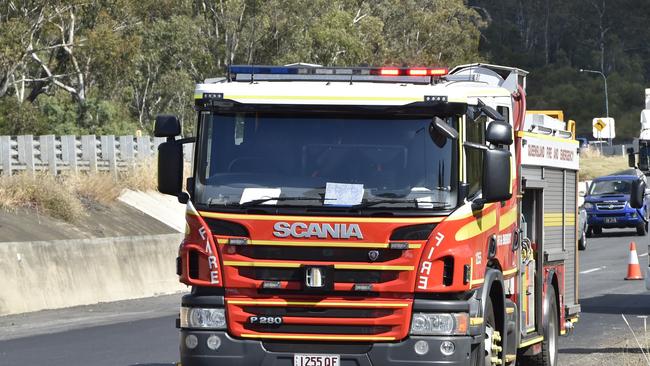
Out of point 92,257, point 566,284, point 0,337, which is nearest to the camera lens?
point 566,284

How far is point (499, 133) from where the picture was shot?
31.6 ft

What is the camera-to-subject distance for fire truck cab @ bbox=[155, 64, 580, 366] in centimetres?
938

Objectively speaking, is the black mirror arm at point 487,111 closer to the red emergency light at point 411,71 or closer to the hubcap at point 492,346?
the red emergency light at point 411,71

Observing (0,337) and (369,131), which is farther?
(0,337)

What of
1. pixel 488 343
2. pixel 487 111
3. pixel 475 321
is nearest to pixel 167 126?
pixel 487 111

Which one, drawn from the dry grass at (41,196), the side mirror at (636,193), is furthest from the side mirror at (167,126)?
the dry grass at (41,196)

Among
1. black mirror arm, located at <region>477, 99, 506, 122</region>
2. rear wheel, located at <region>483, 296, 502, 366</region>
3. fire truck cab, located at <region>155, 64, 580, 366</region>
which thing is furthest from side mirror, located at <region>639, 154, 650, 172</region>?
fire truck cab, located at <region>155, 64, 580, 366</region>

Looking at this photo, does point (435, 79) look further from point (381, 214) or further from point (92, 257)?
point (92, 257)

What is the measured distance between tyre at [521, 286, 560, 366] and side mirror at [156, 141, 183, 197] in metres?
4.57

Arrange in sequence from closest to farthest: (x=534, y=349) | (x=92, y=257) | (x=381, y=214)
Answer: (x=381, y=214) < (x=534, y=349) < (x=92, y=257)

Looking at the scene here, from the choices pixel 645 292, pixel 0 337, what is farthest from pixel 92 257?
pixel 645 292

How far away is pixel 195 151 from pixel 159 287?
580 inches

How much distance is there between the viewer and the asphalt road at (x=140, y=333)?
48.5 feet

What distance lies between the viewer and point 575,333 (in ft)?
59.6
